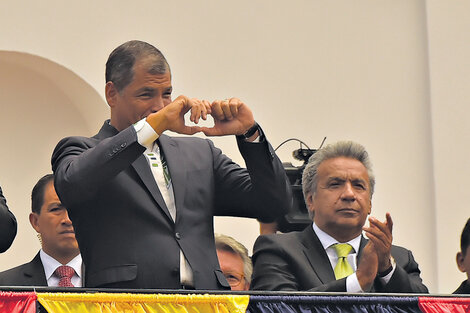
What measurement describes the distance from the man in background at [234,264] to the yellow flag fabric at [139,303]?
1.45 metres

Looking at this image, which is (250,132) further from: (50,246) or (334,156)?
(50,246)

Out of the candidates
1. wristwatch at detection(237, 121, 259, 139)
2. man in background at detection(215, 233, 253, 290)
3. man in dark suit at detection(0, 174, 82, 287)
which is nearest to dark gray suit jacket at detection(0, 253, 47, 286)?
man in dark suit at detection(0, 174, 82, 287)

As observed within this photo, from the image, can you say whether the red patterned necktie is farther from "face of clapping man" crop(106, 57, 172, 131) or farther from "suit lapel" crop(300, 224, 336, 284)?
"face of clapping man" crop(106, 57, 172, 131)

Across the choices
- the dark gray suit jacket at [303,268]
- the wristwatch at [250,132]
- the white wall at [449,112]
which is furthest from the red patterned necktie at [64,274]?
the white wall at [449,112]

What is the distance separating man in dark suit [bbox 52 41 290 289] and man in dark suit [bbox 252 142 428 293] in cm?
37

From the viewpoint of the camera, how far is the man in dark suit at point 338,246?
402cm

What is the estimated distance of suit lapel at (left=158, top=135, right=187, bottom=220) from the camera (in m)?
3.76

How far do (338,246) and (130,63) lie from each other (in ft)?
3.47

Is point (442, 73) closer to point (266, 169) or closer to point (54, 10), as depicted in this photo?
point (54, 10)

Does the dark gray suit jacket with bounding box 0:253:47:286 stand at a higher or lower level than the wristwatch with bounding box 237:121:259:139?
lower

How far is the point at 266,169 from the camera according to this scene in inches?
149

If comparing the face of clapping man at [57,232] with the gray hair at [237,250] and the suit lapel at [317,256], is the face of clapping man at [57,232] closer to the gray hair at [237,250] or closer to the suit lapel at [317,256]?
the gray hair at [237,250]

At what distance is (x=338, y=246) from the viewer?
4387mm

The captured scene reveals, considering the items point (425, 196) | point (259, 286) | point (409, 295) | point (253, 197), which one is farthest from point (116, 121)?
point (425, 196)
